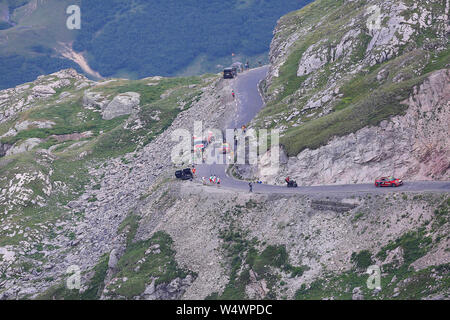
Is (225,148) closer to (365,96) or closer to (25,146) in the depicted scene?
(365,96)

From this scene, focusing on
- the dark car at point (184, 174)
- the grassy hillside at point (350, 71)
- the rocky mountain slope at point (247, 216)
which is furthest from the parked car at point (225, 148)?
the dark car at point (184, 174)

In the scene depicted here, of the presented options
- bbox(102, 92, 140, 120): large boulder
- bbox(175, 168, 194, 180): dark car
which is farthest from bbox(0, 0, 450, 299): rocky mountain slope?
bbox(102, 92, 140, 120): large boulder

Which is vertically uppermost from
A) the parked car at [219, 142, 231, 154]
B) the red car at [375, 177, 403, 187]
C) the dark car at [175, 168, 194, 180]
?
the red car at [375, 177, 403, 187]

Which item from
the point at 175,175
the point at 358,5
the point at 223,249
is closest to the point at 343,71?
the point at 358,5

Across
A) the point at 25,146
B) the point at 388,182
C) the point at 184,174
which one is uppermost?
the point at 388,182

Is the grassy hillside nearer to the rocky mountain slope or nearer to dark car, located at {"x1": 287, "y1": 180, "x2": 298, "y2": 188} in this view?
the rocky mountain slope

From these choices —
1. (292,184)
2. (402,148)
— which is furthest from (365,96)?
(292,184)

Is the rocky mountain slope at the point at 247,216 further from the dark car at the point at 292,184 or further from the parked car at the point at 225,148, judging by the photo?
the parked car at the point at 225,148

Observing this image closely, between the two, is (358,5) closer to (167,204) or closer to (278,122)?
(278,122)
